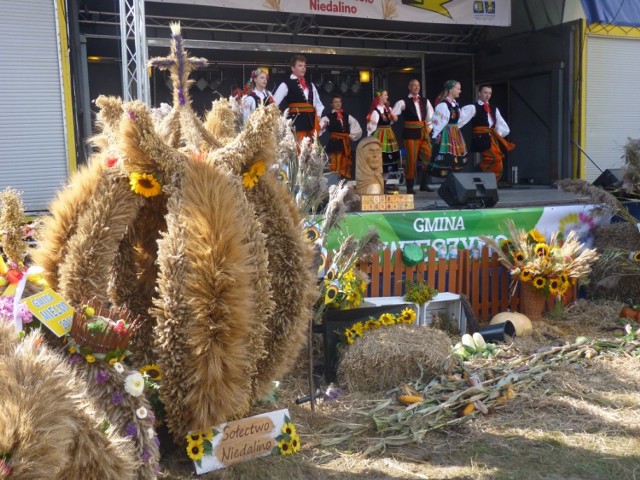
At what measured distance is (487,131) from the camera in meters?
10.5

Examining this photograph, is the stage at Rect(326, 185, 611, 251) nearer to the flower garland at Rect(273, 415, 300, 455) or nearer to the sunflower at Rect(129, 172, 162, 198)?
the flower garland at Rect(273, 415, 300, 455)

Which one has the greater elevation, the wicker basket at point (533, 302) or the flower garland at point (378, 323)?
the flower garland at point (378, 323)

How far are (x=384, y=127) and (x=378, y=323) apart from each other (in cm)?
621

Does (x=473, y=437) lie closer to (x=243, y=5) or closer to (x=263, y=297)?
(x=263, y=297)

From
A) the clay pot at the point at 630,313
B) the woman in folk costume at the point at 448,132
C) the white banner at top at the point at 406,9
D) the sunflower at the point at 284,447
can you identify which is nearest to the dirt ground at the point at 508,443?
the sunflower at the point at 284,447

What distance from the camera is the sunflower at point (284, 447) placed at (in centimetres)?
309

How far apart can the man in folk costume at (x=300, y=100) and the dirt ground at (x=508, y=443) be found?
536 cm

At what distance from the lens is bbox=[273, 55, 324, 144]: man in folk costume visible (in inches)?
355

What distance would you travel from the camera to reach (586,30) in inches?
427

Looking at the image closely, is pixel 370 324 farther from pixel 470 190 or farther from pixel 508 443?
pixel 470 190

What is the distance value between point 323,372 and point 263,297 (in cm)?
194

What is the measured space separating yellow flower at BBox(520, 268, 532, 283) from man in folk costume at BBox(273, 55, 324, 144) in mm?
3956

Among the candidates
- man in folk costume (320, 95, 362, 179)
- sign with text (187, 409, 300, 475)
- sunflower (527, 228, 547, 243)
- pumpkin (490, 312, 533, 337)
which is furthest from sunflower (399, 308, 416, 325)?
man in folk costume (320, 95, 362, 179)

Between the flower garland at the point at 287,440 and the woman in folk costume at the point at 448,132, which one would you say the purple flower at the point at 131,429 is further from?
the woman in folk costume at the point at 448,132
